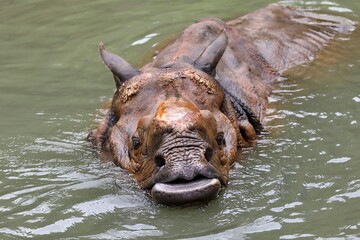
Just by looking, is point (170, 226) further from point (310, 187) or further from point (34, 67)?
point (34, 67)

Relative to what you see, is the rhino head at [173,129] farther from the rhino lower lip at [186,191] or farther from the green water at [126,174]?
the green water at [126,174]

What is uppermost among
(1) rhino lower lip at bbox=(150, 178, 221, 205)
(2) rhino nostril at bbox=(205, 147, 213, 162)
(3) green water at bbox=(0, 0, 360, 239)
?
(2) rhino nostril at bbox=(205, 147, 213, 162)

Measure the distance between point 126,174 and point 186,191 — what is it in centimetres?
107

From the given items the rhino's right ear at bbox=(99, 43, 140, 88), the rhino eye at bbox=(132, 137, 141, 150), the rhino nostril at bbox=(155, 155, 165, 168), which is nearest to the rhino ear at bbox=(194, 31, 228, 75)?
the rhino's right ear at bbox=(99, 43, 140, 88)

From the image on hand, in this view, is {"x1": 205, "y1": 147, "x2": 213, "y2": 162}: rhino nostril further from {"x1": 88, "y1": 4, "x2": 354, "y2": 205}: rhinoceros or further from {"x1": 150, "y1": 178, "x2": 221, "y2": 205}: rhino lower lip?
{"x1": 150, "y1": 178, "x2": 221, "y2": 205}: rhino lower lip

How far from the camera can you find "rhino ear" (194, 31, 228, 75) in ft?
28.3

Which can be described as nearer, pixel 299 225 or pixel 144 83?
pixel 299 225

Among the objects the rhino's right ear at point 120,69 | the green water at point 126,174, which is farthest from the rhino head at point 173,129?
the green water at point 126,174

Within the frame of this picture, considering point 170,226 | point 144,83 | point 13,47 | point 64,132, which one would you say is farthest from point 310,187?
point 13,47

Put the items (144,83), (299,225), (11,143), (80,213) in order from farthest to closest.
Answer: (11,143), (144,83), (80,213), (299,225)

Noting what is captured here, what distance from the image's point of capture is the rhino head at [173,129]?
7125 mm

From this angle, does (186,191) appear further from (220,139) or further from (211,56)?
(211,56)

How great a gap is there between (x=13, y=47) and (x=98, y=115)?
352 cm

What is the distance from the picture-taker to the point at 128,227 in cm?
691
